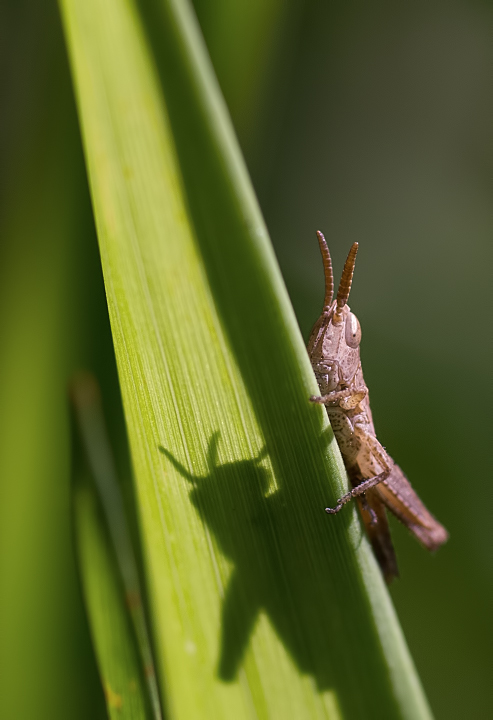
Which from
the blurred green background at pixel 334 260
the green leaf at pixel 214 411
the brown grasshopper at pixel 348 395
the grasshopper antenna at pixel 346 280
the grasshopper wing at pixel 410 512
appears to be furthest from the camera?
the grasshopper wing at pixel 410 512

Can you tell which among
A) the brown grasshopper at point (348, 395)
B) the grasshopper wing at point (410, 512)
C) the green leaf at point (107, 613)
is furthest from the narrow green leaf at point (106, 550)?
the grasshopper wing at point (410, 512)

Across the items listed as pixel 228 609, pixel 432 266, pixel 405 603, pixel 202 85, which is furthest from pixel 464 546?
pixel 202 85

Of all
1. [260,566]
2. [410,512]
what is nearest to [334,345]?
[410,512]

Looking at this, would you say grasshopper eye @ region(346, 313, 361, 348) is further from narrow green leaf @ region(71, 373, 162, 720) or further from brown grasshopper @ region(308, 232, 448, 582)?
narrow green leaf @ region(71, 373, 162, 720)

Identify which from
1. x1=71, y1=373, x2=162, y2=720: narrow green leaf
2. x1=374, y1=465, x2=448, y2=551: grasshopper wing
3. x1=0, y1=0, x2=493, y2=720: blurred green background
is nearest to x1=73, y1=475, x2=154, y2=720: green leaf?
x1=71, y1=373, x2=162, y2=720: narrow green leaf

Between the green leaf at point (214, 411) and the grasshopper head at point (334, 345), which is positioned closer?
the green leaf at point (214, 411)

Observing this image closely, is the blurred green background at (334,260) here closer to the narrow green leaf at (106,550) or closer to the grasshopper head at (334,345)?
the narrow green leaf at (106,550)

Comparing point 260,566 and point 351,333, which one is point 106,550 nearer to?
point 260,566

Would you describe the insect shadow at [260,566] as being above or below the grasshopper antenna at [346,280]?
below
